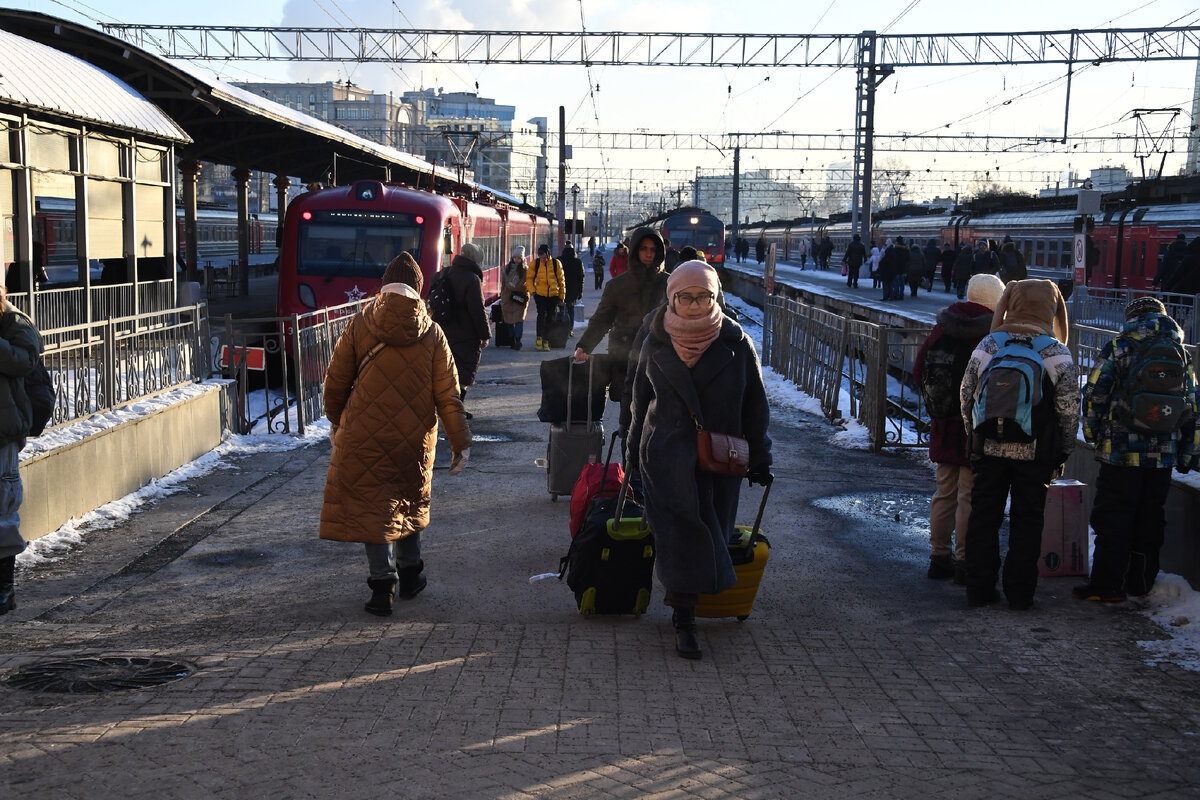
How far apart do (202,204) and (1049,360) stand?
50.3 meters

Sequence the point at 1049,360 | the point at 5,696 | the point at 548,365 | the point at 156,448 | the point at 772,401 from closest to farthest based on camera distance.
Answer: the point at 5,696 → the point at 1049,360 → the point at 548,365 → the point at 156,448 → the point at 772,401

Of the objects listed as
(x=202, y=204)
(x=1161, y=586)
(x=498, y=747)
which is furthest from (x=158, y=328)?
(x=202, y=204)

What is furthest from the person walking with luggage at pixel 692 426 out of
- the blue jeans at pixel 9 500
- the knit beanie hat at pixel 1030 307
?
the blue jeans at pixel 9 500

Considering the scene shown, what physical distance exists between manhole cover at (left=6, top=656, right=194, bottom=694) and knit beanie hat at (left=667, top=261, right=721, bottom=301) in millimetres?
2497

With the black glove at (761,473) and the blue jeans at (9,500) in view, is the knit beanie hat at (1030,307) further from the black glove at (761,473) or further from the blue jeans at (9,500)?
the blue jeans at (9,500)

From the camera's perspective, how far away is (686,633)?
5.35 m

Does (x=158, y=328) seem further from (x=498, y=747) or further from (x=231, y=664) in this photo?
(x=498, y=747)

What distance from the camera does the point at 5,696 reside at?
181 inches

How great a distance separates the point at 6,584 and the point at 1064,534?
213 inches

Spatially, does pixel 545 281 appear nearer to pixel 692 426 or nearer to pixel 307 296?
pixel 307 296

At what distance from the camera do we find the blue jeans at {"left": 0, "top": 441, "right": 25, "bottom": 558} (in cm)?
580

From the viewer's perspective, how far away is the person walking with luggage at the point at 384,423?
18.9ft

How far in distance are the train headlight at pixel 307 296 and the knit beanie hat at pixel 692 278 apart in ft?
49.1

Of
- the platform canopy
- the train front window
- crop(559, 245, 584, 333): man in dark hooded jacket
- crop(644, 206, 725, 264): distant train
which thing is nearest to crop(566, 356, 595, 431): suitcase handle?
the platform canopy
